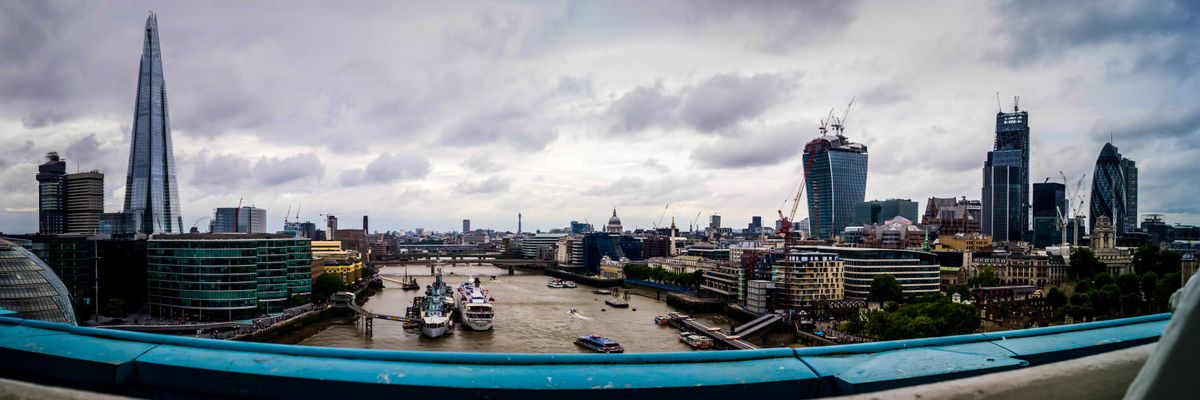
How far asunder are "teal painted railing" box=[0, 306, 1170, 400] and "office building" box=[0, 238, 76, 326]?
30.2 feet

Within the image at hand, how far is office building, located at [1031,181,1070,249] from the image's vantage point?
5856 cm

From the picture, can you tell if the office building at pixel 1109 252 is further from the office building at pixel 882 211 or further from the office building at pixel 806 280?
the office building at pixel 882 211

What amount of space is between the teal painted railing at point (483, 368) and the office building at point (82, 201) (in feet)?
158

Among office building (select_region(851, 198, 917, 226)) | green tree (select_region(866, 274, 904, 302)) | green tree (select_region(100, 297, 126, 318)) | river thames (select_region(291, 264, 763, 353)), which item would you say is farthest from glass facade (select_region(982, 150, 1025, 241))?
green tree (select_region(100, 297, 126, 318))

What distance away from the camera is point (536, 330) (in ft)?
56.7

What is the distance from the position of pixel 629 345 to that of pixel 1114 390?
593 inches

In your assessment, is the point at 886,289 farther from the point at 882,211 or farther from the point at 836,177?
the point at 882,211

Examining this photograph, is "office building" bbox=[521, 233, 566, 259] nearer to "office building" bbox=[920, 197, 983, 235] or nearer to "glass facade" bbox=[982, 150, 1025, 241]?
"office building" bbox=[920, 197, 983, 235]

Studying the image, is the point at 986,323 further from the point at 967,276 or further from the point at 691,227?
the point at 691,227

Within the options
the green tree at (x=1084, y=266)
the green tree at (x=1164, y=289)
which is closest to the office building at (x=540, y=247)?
the green tree at (x=1084, y=266)


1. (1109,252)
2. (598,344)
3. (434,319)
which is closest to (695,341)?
(598,344)

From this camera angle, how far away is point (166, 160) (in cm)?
3475

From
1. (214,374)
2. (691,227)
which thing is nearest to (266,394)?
(214,374)

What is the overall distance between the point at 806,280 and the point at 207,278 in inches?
670
